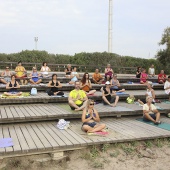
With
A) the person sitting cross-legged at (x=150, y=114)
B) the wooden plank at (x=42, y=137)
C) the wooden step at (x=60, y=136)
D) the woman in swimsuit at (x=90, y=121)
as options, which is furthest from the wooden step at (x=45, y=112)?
the woman in swimsuit at (x=90, y=121)

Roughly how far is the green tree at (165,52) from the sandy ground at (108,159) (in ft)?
80.0

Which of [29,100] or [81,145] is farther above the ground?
[29,100]

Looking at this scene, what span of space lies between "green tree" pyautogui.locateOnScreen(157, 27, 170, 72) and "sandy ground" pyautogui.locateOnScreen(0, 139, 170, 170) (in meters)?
24.4

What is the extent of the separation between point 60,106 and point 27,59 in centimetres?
1890

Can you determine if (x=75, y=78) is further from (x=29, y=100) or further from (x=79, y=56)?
(x=79, y=56)

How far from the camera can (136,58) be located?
98.9ft

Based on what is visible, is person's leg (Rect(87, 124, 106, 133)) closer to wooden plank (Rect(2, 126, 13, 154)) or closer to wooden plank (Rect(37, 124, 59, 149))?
wooden plank (Rect(37, 124, 59, 149))

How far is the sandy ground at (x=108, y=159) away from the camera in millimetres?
4836

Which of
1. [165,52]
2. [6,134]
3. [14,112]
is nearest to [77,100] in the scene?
[14,112]

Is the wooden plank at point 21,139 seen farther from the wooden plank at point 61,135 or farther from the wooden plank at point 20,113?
the wooden plank at point 61,135

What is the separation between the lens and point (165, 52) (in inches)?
1141

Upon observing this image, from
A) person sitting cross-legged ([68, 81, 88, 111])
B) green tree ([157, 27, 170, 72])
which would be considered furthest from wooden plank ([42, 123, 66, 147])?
green tree ([157, 27, 170, 72])

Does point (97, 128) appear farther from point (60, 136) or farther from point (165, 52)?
point (165, 52)

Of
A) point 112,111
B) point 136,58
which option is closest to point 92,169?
point 112,111
